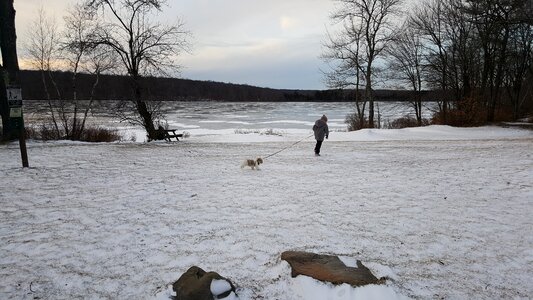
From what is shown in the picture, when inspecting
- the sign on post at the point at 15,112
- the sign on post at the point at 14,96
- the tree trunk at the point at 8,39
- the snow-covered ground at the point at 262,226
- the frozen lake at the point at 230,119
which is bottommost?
the snow-covered ground at the point at 262,226

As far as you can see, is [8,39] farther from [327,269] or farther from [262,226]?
[327,269]

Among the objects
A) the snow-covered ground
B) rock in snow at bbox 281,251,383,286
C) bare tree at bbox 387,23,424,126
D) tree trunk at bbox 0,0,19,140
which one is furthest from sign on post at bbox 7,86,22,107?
bare tree at bbox 387,23,424,126

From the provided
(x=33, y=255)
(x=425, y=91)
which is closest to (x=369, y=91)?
(x=425, y=91)

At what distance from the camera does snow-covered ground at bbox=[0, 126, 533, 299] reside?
14.3 feet

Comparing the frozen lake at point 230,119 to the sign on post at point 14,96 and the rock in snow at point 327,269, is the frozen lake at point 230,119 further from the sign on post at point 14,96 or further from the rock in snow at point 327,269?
the rock in snow at point 327,269

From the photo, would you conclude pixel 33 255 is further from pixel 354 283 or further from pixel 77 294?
pixel 354 283

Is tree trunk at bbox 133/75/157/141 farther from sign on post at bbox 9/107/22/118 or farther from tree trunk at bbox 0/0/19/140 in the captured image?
sign on post at bbox 9/107/22/118

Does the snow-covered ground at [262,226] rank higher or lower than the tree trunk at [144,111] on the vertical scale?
lower

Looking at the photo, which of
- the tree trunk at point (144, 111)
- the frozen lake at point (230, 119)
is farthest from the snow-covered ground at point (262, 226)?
the frozen lake at point (230, 119)

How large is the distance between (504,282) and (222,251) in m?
3.77

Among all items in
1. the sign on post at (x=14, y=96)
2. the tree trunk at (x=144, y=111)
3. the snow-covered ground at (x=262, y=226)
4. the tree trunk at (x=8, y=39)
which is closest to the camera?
the snow-covered ground at (x=262, y=226)

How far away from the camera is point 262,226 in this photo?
6.14m

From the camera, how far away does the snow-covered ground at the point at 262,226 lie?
4.36m

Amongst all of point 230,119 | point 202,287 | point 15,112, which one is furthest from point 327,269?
point 230,119
